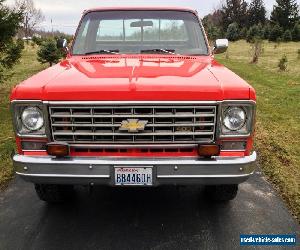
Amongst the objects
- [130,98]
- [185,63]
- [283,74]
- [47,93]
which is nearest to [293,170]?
[185,63]

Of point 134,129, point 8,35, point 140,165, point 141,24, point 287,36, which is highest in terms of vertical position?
point 141,24

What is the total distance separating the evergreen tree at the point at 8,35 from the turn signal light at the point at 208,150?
23.6 ft

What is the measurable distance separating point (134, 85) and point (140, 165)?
649mm

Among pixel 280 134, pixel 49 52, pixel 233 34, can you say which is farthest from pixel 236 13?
pixel 280 134

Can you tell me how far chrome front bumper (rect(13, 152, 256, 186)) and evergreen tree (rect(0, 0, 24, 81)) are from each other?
658 cm

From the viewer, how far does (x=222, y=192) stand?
409cm

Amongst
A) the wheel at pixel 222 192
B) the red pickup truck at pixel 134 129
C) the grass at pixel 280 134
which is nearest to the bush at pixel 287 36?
the grass at pixel 280 134

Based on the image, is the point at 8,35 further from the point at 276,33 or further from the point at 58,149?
the point at 276,33

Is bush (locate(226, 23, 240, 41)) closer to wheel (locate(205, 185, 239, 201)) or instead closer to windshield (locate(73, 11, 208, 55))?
windshield (locate(73, 11, 208, 55))

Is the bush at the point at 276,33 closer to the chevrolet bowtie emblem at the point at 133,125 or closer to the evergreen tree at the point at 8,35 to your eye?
the evergreen tree at the point at 8,35

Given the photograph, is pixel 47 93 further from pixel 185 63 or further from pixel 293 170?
pixel 293 170

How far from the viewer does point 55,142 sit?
3215 mm

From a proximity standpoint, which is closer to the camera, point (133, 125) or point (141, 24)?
point (133, 125)

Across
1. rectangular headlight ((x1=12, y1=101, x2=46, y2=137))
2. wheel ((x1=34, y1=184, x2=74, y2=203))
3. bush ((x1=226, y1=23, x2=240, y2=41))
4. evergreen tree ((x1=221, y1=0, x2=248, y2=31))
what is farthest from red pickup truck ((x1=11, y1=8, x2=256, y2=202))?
evergreen tree ((x1=221, y1=0, x2=248, y2=31))
